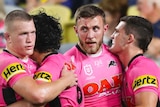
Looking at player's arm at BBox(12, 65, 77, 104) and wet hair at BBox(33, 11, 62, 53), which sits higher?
wet hair at BBox(33, 11, 62, 53)

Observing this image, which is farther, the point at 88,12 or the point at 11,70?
the point at 88,12

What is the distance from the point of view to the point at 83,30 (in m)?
4.02

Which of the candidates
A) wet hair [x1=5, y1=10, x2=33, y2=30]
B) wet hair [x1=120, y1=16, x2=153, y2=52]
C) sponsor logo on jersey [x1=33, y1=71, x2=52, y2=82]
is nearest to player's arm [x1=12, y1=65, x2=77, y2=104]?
sponsor logo on jersey [x1=33, y1=71, x2=52, y2=82]

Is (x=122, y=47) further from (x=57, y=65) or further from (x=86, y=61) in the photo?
(x=57, y=65)

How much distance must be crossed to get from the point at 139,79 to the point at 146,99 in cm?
19

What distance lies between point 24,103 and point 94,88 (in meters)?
0.72

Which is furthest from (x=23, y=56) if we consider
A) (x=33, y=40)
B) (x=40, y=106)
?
(x=40, y=106)

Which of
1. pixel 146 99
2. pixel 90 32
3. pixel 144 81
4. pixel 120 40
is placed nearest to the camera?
pixel 146 99

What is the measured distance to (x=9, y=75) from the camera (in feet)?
11.4

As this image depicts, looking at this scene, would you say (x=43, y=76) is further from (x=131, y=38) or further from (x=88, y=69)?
(x=131, y=38)

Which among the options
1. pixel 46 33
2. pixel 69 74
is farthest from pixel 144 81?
pixel 46 33

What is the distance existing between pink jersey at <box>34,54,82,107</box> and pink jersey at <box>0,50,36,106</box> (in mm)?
102

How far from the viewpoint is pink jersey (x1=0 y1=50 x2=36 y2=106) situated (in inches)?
137

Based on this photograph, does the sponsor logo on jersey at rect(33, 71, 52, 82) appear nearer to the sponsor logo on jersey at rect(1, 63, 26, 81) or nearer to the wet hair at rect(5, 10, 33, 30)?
the sponsor logo on jersey at rect(1, 63, 26, 81)
